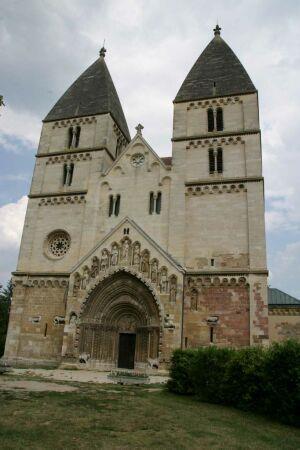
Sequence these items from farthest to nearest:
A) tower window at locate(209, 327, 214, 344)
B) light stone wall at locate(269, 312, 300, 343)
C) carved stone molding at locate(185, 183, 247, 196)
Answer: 1. light stone wall at locate(269, 312, 300, 343)
2. carved stone molding at locate(185, 183, 247, 196)
3. tower window at locate(209, 327, 214, 344)

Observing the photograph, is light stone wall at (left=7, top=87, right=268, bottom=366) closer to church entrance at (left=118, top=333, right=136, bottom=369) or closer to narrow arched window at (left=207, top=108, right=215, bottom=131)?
narrow arched window at (left=207, top=108, right=215, bottom=131)

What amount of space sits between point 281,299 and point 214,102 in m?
16.4

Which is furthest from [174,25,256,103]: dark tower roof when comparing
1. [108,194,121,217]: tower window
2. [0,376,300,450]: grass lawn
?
[0,376,300,450]: grass lawn

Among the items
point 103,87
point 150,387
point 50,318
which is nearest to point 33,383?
point 150,387

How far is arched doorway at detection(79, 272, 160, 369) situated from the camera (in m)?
23.1

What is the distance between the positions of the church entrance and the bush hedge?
9.30 metres

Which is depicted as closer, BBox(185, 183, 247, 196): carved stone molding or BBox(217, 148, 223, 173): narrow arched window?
BBox(185, 183, 247, 196): carved stone molding

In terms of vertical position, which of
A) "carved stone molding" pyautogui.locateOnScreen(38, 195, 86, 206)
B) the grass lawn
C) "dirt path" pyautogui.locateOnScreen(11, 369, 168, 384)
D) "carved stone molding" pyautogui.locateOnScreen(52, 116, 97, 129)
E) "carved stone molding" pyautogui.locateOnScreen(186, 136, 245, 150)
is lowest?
the grass lawn

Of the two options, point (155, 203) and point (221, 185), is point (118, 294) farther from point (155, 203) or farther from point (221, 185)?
point (221, 185)

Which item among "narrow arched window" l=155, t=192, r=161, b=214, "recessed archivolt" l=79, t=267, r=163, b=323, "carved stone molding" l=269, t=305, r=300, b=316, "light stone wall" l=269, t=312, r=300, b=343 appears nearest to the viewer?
"recessed archivolt" l=79, t=267, r=163, b=323

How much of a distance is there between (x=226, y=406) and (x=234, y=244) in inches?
526

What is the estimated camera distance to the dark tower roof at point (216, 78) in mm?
29625

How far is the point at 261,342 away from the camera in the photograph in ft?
70.9

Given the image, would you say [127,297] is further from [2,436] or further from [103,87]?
[103,87]
